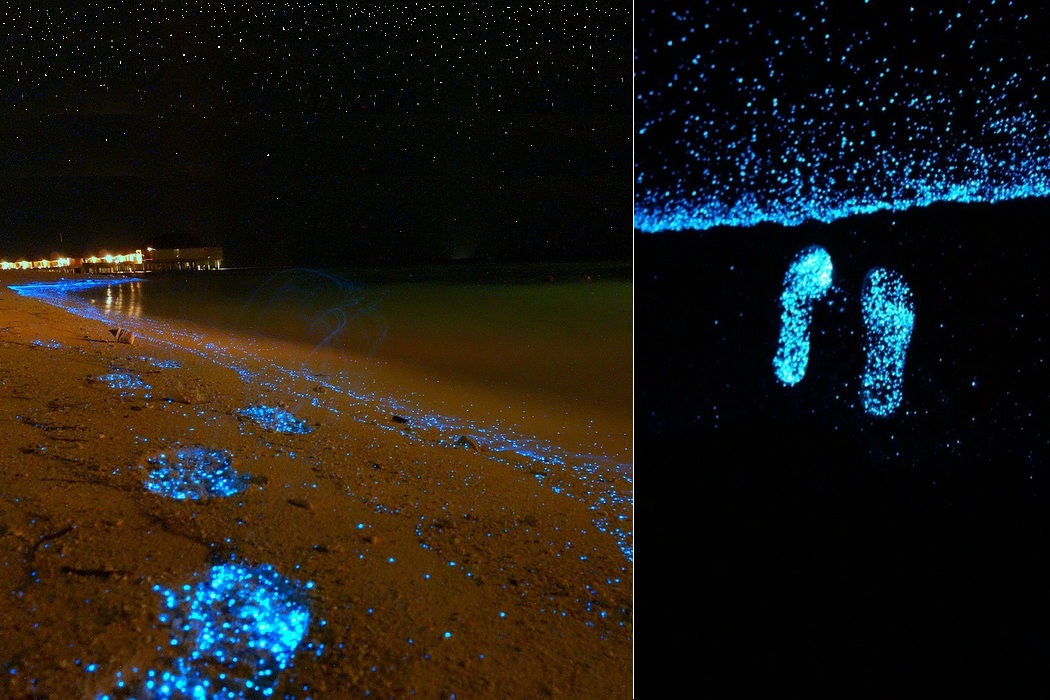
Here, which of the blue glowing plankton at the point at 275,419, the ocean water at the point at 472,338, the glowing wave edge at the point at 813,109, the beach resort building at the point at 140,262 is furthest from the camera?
the beach resort building at the point at 140,262

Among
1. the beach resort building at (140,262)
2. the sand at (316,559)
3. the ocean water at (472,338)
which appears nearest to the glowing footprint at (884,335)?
the sand at (316,559)

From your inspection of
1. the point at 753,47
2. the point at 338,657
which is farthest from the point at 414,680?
the point at 753,47

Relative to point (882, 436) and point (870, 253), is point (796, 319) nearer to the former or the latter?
point (870, 253)

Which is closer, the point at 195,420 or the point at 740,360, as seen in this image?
the point at 740,360

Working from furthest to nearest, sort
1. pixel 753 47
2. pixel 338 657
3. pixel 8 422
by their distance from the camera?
pixel 8 422
pixel 338 657
pixel 753 47

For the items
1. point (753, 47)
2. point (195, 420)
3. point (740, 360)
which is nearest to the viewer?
point (753, 47)

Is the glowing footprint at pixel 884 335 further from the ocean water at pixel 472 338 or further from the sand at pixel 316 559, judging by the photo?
the ocean water at pixel 472 338
